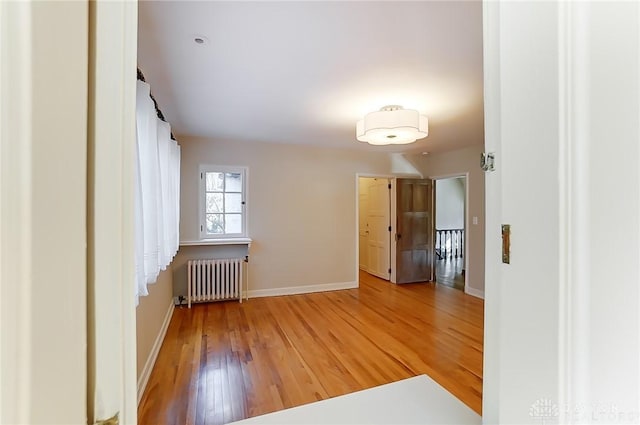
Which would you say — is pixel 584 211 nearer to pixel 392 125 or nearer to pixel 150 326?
pixel 392 125

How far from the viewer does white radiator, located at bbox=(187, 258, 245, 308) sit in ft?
13.1

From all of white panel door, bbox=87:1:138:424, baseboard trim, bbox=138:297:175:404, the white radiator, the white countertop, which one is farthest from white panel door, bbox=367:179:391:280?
white panel door, bbox=87:1:138:424

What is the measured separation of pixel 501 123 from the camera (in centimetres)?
57

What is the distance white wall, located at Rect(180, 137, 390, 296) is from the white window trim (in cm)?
5

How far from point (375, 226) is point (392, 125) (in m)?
3.59

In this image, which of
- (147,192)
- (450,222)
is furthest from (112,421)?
(450,222)

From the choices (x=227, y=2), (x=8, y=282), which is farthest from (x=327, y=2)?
(x=8, y=282)

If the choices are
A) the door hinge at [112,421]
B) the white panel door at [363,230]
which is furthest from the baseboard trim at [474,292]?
the door hinge at [112,421]

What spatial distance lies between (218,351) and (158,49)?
8.24ft

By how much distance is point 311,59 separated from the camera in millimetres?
1884

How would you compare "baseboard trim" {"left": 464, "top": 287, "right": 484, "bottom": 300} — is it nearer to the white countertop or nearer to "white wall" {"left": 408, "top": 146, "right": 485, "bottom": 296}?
"white wall" {"left": 408, "top": 146, "right": 485, "bottom": 296}

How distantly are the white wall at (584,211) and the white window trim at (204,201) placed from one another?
13.7ft

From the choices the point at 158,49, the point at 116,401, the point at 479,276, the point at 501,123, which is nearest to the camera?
the point at 116,401

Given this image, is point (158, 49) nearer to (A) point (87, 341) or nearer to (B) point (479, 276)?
(A) point (87, 341)
